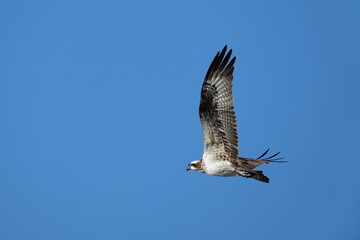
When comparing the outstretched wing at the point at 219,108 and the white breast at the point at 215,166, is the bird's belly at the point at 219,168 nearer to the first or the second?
the white breast at the point at 215,166

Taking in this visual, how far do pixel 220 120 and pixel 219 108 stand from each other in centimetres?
18

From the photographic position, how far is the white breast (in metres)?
7.33

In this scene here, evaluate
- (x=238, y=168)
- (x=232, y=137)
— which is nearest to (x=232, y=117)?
(x=232, y=137)

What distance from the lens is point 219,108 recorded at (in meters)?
7.36

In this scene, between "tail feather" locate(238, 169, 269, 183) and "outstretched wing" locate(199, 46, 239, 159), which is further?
"outstretched wing" locate(199, 46, 239, 159)

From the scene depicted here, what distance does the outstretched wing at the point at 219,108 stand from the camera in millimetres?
7305

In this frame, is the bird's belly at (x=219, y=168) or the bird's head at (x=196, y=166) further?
the bird's head at (x=196, y=166)

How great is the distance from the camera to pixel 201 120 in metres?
7.32

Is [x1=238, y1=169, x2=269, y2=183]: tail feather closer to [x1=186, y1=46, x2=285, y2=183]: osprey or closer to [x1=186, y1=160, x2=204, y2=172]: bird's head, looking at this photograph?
[x1=186, y1=46, x2=285, y2=183]: osprey

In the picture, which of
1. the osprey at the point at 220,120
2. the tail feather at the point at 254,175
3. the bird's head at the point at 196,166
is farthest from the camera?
the bird's head at the point at 196,166

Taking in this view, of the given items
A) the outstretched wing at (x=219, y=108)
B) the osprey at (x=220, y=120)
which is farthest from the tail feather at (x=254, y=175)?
the outstretched wing at (x=219, y=108)

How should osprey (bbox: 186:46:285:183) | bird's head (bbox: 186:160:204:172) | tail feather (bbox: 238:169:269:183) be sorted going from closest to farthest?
tail feather (bbox: 238:169:269:183), osprey (bbox: 186:46:285:183), bird's head (bbox: 186:160:204:172)

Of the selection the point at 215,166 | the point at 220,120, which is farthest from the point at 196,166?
the point at 220,120

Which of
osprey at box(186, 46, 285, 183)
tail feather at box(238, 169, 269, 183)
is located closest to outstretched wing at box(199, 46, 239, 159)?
osprey at box(186, 46, 285, 183)
